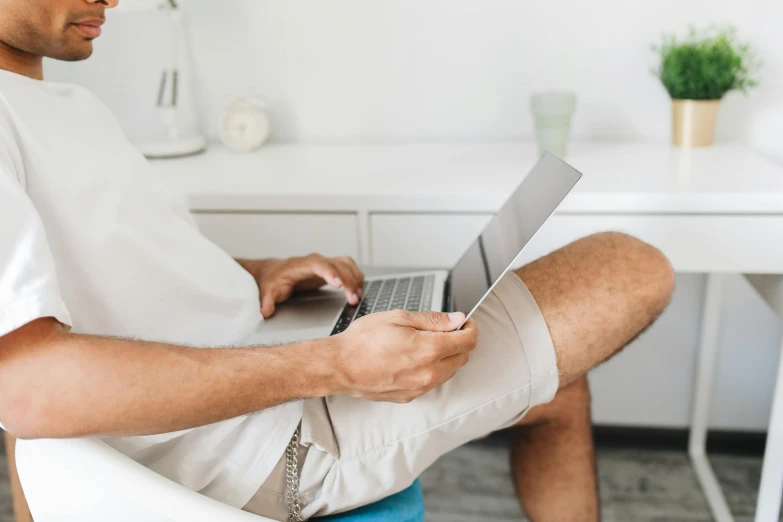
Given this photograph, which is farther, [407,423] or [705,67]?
[705,67]

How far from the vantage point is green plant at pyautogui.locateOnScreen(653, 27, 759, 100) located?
131 cm

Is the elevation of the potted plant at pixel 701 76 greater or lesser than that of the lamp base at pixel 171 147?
greater

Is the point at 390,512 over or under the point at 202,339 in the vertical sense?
under

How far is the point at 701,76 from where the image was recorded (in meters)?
1.33

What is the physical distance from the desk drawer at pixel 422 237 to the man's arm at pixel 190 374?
16.7 inches

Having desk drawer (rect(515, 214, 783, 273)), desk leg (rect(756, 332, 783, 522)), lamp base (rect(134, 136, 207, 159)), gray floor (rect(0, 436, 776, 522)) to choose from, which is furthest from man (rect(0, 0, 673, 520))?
gray floor (rect(0, 436, 776, 522))

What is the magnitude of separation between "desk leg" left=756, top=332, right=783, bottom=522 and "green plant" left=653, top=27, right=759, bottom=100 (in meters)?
0.54

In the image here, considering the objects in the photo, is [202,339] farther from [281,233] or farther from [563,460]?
[563,460]

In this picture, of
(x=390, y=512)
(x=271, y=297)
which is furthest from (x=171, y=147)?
(x=390, y=512)

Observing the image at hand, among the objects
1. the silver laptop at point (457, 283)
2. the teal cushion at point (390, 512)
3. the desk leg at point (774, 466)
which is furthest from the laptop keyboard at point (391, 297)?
the desk leg at point (774, 466)

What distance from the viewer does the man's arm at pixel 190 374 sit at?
0.61 metres

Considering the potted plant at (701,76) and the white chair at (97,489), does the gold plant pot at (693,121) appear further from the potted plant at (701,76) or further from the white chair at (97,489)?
the white chair at (97,489)

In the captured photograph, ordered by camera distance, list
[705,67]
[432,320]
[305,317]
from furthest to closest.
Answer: [705,67] < [305,317] < [432,320]

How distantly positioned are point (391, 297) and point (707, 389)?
0.96 meters
